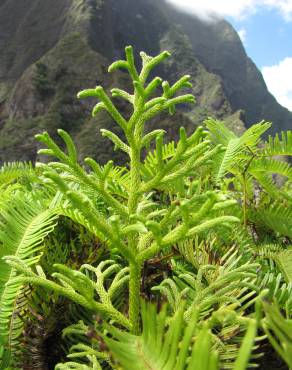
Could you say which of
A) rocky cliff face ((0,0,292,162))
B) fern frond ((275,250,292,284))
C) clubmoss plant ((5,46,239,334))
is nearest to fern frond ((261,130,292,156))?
fern frond ((275,250,292,284))

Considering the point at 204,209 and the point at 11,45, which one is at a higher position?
the point at 11,45

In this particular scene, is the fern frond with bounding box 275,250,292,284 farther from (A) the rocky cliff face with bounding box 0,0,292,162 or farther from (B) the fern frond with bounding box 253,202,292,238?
(A) the rocky cliff face with bounding box 0,0,292,162

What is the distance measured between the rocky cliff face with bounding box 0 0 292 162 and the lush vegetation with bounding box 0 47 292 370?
53.4 metres

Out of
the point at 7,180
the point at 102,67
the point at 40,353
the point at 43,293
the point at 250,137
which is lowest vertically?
the point at 40,353

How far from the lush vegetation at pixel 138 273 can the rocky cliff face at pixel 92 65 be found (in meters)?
53.4

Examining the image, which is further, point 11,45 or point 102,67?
point 11,45

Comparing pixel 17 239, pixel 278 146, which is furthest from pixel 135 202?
pixel 278 146

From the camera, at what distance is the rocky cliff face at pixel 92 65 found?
65.1 metres

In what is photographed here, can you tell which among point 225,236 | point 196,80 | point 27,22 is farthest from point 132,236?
point 196,80

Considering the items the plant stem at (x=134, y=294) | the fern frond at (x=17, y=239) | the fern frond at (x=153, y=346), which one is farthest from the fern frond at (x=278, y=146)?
the fern frond at (x=153, y=346)

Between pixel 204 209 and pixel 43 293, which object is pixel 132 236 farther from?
pixel 43 293

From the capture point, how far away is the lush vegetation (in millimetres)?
623

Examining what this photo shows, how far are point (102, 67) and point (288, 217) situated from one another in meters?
72.4

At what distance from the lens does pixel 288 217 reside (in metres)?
1.87
